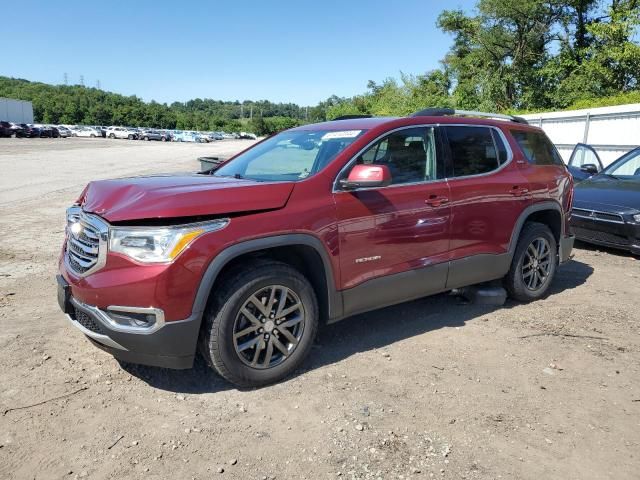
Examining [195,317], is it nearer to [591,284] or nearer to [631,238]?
[591,284]

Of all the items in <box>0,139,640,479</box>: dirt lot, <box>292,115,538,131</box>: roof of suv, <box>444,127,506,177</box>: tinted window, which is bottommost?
<box>0,139,640,479</box>: dirt lot

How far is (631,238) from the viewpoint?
7.07 m

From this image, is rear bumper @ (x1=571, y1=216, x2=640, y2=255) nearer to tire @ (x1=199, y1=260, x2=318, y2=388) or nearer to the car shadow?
the car shadow

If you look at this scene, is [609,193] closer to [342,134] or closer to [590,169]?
[590,169]

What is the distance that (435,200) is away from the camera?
421 cm

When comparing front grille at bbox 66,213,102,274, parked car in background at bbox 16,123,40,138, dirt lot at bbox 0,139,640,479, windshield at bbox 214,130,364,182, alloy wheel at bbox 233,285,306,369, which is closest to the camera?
dirt lot at bbox 0,139,640,479

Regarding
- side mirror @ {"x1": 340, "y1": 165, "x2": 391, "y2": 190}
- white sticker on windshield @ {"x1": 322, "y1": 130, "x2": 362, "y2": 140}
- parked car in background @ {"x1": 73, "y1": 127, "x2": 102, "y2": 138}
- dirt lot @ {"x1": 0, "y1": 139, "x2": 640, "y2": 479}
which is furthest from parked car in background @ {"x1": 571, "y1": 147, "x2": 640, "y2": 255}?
parked car in background @ {"x1": 73, "y1": 127, "x2": 102, "y2": 138}

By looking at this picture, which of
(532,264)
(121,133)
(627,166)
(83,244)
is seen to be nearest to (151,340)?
(83,244)

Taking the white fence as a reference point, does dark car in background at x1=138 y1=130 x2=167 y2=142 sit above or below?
below

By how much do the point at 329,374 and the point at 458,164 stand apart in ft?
7.04

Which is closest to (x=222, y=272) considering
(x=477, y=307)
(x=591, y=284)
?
(x=477, y=307)

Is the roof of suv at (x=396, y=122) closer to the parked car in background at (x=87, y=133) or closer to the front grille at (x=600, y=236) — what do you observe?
the front grille at (x=600, y=236)

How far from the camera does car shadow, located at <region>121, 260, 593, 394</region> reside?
3.55 meters

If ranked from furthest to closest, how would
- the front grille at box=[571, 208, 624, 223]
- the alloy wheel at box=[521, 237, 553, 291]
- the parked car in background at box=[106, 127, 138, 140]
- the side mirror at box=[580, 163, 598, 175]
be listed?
1. the parked car in background at box=[106, 127, 138, 140]
2. the side mirror at box=[580, 163, 598, 175]
3. the front grille at box=[571, 208, 624, 223]
4. the alloy wheel at box=[521, 237, 553, 291]
